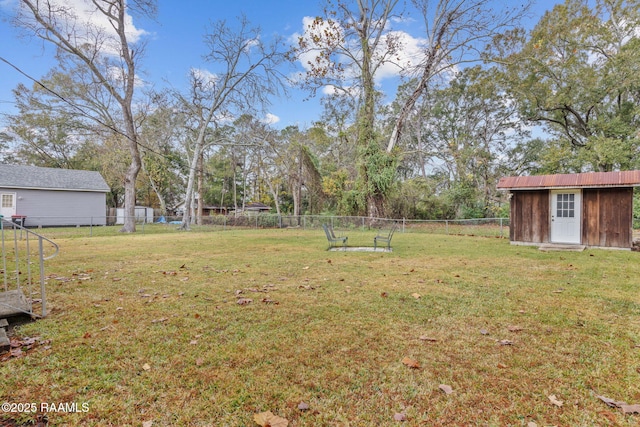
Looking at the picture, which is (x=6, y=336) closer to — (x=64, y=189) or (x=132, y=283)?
(x=132, y=283)

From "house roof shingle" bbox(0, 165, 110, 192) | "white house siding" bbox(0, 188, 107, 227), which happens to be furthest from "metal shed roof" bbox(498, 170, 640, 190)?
"house roof shingle" bbox(0, 165, 110, 192)

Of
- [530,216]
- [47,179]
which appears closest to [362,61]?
[530,216]

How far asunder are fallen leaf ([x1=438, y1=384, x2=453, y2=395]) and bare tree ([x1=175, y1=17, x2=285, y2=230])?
19084mm

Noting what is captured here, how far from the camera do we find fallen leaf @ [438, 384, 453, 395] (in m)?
2.28

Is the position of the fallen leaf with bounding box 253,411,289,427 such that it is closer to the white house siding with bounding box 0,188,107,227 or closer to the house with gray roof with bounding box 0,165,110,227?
the white house siding with bounding box 0,188,107,227

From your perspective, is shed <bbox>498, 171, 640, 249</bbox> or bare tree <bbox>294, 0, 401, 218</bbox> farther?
bare tree <bbox>294, 0, 401, 218</bbox>

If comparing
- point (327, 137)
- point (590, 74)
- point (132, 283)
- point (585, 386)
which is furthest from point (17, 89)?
point (590, 74)

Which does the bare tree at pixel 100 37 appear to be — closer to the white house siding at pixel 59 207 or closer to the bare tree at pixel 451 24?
the white house siding at pixel 59 207

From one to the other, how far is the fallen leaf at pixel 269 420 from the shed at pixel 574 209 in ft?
39.8

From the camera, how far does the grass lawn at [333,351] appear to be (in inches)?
82.7

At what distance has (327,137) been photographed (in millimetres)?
28094

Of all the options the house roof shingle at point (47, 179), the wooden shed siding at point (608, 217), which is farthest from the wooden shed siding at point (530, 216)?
the house roof shingle at point (47, 179)

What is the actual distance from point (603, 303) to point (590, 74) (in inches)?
883

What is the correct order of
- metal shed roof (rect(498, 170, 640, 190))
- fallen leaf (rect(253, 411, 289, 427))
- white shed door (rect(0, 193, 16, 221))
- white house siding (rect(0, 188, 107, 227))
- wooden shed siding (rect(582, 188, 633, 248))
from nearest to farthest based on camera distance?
fallen leaf (rect(253, 411, 289, 427)) < metal shed roof (rect(498, 170, 640, 190)) < wooden shed siding (rect(582, 188, 633, 248)) < white shed door (rect(0, 193, 16, 221)) < white house siding (rect(0, 188, 107, 227))
